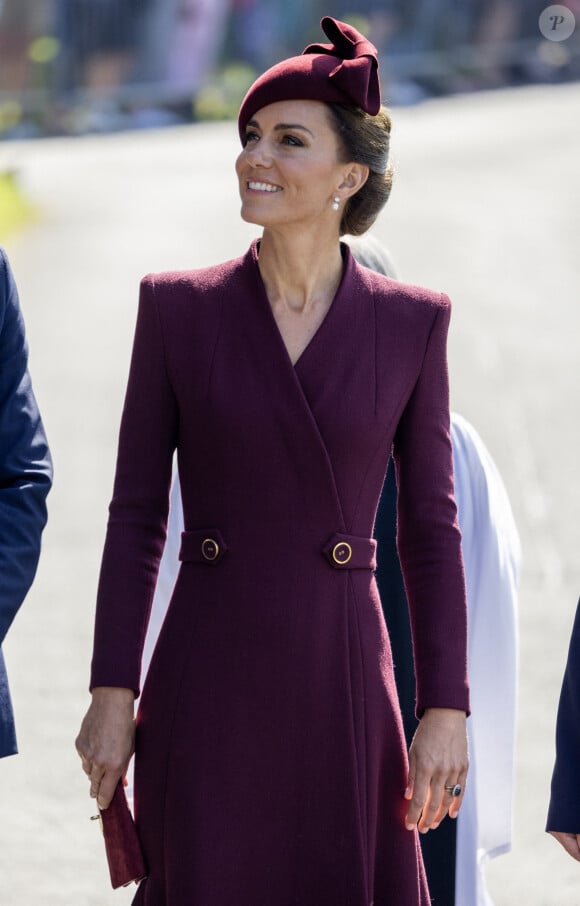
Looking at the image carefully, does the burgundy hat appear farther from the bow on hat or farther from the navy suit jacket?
the navy suit jacket

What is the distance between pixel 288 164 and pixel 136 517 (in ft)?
2.03

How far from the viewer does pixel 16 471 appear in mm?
2785

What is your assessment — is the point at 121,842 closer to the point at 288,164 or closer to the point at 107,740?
the point at 107,740

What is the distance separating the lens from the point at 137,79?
3581 centimetres

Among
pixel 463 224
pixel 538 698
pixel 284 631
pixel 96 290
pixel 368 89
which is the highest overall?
pixel 463 224

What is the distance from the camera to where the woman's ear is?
116 inches

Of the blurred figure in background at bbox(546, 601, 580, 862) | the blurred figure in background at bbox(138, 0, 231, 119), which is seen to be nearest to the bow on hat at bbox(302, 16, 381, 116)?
the blurred figure in background at bbox(546, 601, 580, 862)

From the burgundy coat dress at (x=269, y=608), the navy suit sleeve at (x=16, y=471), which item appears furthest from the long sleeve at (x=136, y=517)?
the navy suit sleeve at (x=16, y=471)

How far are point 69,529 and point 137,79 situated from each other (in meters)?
27.6

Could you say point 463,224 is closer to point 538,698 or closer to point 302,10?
point 538,698

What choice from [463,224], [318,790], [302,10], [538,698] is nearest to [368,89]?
[318,790]

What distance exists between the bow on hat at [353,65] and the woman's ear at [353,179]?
96mm

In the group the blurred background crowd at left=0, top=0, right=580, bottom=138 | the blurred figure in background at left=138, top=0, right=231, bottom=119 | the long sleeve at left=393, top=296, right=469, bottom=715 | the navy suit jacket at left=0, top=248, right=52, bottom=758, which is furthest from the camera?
the blurred figure in background at left=138, top=0, right=231, bottom=119

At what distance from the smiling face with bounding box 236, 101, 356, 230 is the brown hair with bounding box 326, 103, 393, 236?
0.08 feet
